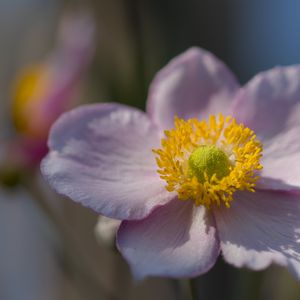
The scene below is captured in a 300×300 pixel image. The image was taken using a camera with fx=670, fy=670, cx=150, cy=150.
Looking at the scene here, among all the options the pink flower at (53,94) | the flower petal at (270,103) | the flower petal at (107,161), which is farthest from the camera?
the pink flower at (53,94)

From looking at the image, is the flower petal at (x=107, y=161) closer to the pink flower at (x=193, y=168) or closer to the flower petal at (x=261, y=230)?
the pink flower at (x=193, y=168)

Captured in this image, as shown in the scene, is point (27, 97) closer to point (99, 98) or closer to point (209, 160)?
point (99, 98)

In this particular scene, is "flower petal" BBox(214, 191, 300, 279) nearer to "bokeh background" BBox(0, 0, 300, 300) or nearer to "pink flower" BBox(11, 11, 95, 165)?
"bokeh background" BBox(0, 0, 300, 300)

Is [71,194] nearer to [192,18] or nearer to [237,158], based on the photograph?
[237,158]

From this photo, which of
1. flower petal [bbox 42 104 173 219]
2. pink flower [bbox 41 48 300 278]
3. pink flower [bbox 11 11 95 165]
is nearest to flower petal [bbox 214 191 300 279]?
pink flower [bbox 41 48 300 278]

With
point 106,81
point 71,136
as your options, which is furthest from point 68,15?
point 71,136

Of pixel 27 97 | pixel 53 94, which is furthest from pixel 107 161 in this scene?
pixel 27 97

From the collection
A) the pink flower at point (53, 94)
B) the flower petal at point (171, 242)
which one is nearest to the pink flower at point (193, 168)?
the flower petal at point (171, 242)
